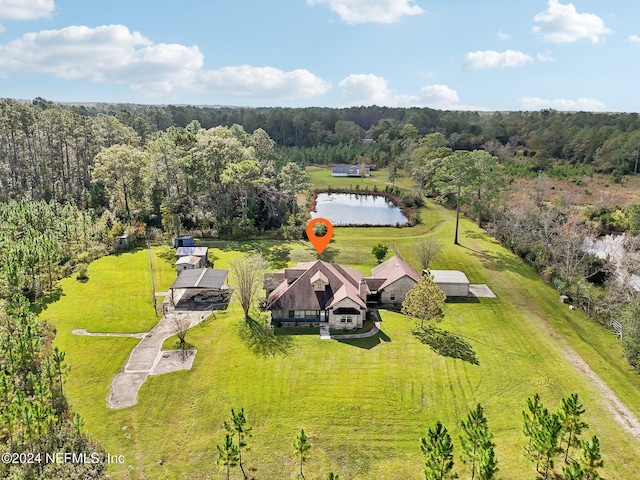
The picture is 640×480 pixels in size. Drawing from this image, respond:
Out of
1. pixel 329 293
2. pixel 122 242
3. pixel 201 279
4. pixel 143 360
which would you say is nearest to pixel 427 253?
pixel 329 293

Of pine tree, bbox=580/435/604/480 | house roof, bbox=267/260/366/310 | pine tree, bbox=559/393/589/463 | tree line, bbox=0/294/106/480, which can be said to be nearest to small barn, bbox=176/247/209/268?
house roof, bbox=267/260/366/310

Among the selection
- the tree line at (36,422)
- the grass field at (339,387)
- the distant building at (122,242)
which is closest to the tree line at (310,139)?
the distant building at (122,242)

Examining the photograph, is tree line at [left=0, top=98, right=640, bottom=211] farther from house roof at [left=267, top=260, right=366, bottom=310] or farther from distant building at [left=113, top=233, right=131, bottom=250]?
house roof at [left=267, top=260, right=366, bottom=310]

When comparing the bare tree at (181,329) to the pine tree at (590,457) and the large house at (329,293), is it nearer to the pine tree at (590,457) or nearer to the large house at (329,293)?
the large house at (329,293)

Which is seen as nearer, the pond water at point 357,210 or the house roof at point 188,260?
the house roof at point 188,260

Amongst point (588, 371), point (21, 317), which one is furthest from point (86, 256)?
point (588, 371)
